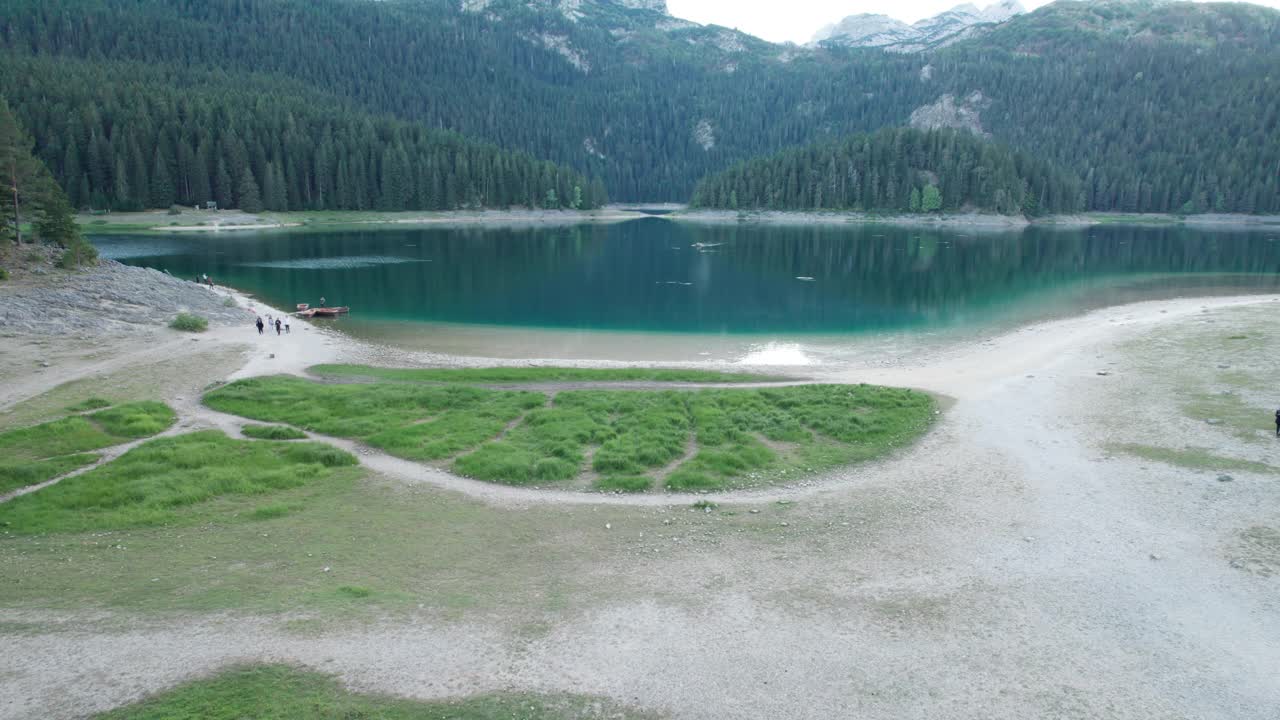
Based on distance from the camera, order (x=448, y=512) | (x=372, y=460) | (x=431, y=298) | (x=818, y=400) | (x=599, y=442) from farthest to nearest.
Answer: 1. (x=431, y=298)
2. (x=818, y=400)
3. (x=599, y=442)
4. (x=372, y=460)
5. (x=448, y=512)

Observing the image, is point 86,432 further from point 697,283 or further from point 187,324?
point 697,283

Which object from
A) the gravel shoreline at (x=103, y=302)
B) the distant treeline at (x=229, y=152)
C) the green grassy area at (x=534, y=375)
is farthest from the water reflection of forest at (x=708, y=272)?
the distant treeline at (x=229, y=152)

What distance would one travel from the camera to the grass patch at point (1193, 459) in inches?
866

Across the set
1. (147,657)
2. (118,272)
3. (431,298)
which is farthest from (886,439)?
(118,272)

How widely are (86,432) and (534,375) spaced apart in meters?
17.9

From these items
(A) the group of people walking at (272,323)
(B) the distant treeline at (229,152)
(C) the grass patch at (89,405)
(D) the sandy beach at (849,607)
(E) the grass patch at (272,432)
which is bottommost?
(D) the sandy beach at (849,607)

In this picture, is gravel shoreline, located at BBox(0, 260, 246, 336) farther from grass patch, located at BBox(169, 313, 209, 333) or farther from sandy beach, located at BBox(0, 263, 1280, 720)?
sandy beach, located at BBox(0, 263, 1280, 720)

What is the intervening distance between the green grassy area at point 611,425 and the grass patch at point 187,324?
1712 cm

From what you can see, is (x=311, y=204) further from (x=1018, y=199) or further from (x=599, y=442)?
(x=1018, y=199)

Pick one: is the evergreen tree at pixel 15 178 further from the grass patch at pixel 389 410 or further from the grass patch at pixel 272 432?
the grass patch at pixel 272 432

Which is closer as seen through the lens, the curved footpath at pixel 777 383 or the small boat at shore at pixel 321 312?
the curved footpath at pixel 777 383

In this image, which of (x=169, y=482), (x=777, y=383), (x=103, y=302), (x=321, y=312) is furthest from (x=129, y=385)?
(x=777, y=383)

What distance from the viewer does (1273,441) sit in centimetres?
2414

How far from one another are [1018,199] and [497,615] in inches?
7716
